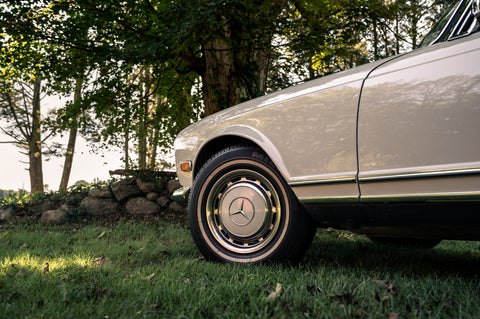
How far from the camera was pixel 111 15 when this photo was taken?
7.03 metres

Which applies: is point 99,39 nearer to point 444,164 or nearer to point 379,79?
point 379,79

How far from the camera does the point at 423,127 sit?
191 cm

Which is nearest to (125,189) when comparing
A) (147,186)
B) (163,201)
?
(147,186)

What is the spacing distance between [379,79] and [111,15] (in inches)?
252

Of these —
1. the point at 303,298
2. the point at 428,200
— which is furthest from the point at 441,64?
the point at 303,298

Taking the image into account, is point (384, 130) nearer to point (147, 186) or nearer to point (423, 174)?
point (423, 174)

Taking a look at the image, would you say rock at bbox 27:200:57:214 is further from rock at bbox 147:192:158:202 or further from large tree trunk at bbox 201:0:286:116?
large tree trunk at bbox 201:0:286:116

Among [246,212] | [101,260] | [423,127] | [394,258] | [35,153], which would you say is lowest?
[394,258]

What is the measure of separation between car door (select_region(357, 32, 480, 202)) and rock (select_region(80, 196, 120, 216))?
6879mm

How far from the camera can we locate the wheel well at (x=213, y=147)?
2.97 m

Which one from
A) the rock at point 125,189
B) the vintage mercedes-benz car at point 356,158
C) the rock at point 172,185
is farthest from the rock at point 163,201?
the vintage mercedes-benz car at point 356,158

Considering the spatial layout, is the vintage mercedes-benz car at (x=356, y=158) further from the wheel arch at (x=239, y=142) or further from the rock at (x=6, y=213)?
the rock at (x=6, y=213)

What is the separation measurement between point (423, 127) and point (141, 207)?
6.73m

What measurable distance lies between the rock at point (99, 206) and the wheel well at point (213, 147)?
5.42 meters
